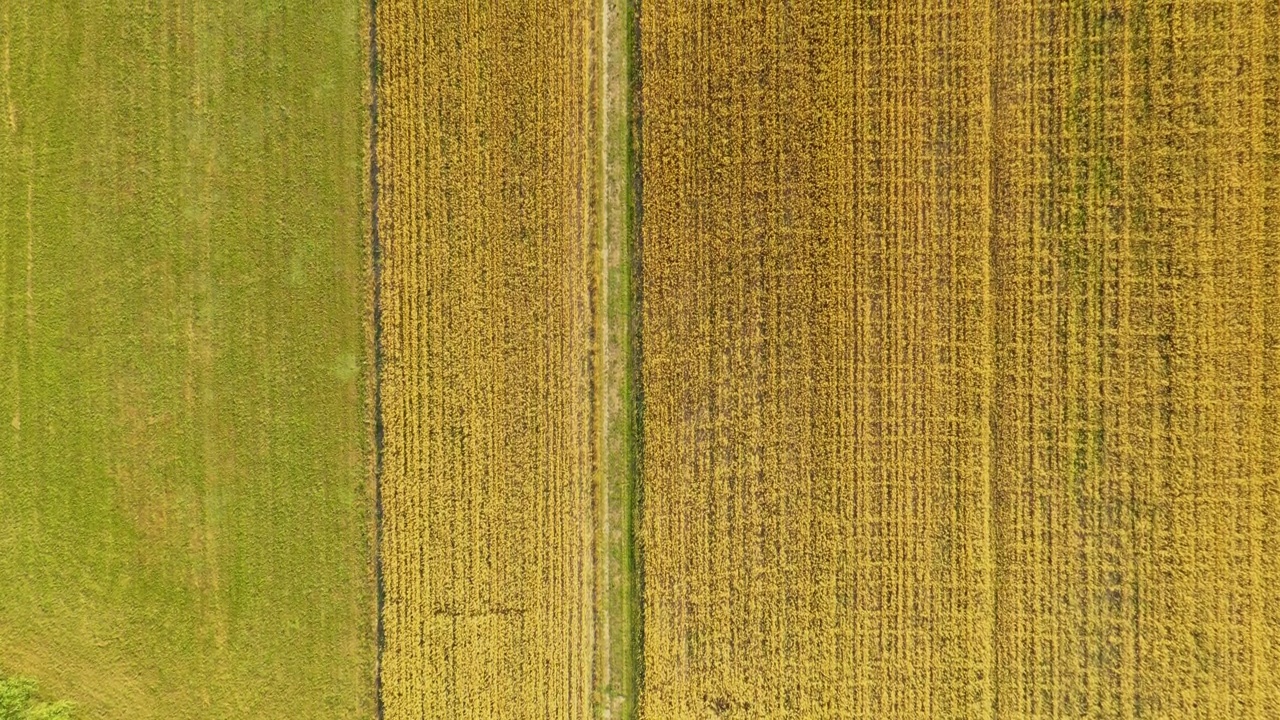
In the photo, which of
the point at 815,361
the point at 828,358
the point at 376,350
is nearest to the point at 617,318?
the point at 815,361

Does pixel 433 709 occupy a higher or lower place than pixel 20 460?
lower

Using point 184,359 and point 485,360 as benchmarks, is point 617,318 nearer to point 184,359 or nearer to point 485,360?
point 485,360

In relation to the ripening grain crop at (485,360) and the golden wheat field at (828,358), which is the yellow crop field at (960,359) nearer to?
the golden wheat field at (828,358)

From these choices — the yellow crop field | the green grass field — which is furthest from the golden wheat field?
the green grass field

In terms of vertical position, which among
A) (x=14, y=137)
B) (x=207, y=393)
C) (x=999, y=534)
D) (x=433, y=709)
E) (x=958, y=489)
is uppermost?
(x=14, y=137)

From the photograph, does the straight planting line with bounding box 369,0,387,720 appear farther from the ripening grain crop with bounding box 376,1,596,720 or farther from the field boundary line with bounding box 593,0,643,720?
the field boundary line with bounding box 593,0,643,720

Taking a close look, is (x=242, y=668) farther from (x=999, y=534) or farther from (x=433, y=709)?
(x=999, y=534)

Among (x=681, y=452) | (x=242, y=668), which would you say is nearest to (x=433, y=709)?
(x=242, y=668)
